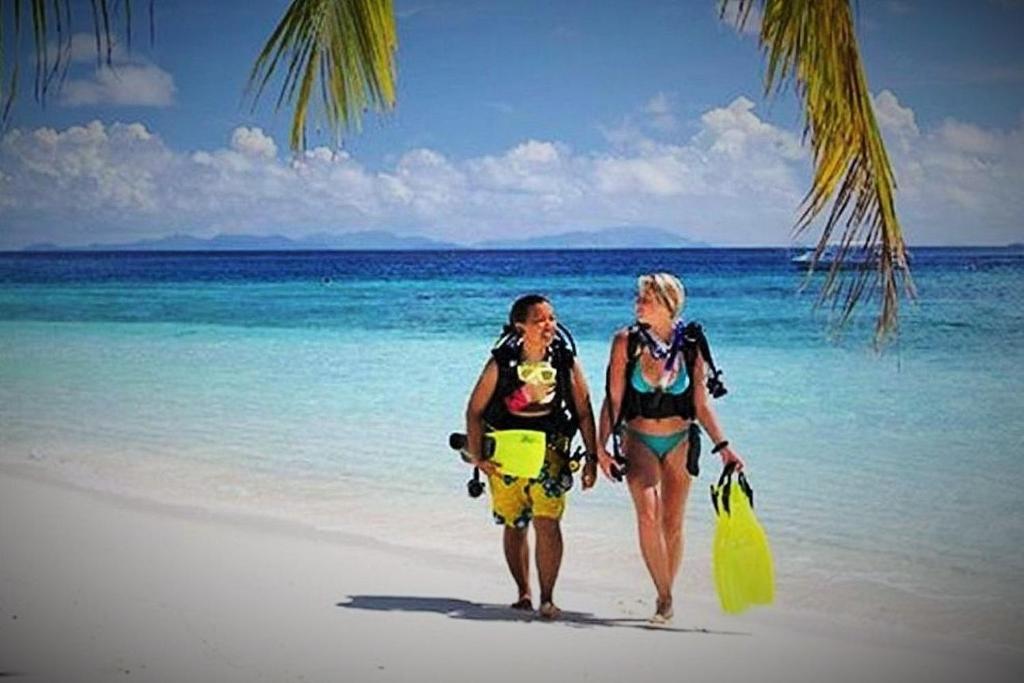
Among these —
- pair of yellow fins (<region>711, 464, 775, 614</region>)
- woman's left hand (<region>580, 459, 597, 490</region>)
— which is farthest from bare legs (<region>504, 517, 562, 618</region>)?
pair of yellow fins (<region>711, 464, 775, 614</region>)

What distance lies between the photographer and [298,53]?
3.00 meters

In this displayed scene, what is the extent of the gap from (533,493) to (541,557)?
0.55 ft

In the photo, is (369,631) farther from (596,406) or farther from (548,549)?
(596,406)

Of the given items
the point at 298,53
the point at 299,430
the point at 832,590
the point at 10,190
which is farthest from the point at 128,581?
the point at 10,190

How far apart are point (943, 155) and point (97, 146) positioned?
447 cm

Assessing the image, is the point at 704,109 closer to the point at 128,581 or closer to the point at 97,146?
the point at 97,146

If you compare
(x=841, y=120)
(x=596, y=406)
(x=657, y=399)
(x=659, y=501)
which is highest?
(x=841, y=120)

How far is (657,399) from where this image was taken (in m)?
3.10

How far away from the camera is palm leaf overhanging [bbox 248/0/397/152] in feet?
9.82

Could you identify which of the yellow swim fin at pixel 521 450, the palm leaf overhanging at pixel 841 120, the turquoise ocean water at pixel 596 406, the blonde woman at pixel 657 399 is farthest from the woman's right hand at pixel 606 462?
the turquoise ocean water at pixel 596 406

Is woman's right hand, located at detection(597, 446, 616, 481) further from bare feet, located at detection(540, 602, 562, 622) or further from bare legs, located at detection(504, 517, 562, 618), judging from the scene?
bare feet, located at detection(540, 602, 562, 622)

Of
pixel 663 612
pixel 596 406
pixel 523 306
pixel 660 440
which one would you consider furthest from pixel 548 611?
pixel 596 406

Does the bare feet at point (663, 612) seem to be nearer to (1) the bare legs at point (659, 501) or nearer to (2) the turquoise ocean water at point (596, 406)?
(1) the bare legs at point (659, 501)

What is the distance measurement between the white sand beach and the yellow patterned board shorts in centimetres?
27
